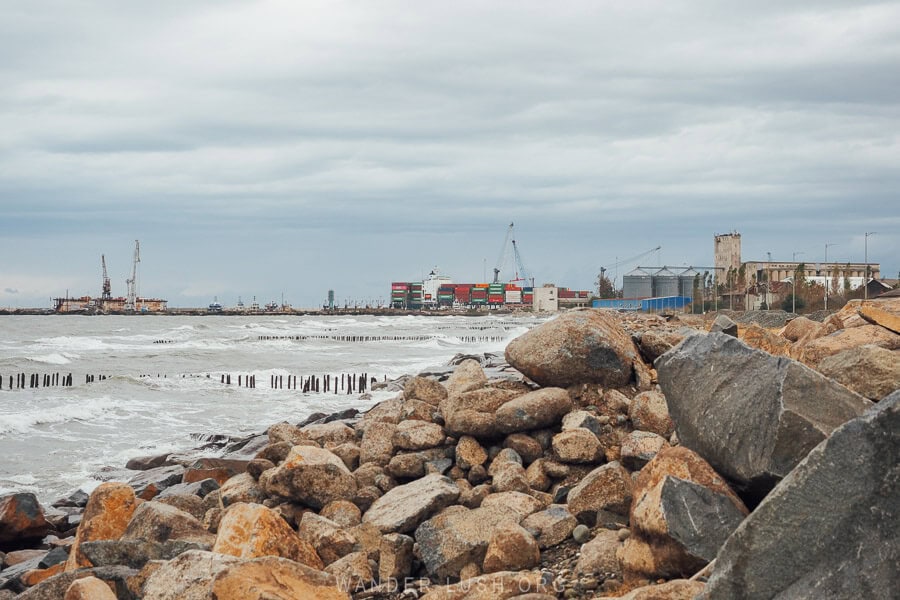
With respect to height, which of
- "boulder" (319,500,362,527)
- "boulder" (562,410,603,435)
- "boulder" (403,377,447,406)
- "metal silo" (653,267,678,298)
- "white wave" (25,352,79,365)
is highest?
"metal silo" (653,267,678,298)

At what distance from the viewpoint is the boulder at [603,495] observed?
6.41 m

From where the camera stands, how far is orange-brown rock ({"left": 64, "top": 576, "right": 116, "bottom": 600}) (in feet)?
18.3

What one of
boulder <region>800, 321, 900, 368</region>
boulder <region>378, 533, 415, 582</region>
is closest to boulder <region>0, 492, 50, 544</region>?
boulder <region>378, 533, 415, 582</region>

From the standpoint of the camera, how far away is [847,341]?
9641 mm

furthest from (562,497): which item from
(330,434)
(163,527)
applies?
(330,434)

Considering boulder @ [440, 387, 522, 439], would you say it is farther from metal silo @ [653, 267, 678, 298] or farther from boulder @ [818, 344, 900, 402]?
metal silo @ [653, 267, 678, 298]

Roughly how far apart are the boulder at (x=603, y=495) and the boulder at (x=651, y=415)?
1735 mm

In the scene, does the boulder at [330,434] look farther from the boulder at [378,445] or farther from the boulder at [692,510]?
the boulder at [692,510]

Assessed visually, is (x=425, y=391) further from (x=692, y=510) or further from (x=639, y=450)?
(x=692, y=510)

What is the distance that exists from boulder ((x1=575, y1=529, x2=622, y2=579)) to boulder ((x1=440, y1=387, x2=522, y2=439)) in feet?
9.01

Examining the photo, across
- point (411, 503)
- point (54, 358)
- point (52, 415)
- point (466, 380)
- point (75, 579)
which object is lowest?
point (54, 358)

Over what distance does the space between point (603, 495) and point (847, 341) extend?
4682 millimetres

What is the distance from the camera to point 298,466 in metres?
7.63

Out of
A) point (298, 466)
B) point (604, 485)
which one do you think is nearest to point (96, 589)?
point (298, 466)
